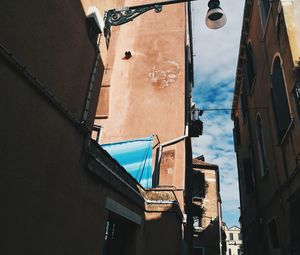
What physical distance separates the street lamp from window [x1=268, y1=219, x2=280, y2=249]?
814 cm

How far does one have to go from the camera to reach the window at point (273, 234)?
10710mm

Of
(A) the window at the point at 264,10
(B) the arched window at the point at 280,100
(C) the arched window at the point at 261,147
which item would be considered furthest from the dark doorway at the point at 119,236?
(A) the window at the point at 264,10

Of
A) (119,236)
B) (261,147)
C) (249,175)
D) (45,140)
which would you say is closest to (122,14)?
(45,140)

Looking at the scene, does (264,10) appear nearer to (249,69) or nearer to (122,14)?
(249,69)

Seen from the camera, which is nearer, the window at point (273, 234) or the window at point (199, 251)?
the window at point (273, 234)

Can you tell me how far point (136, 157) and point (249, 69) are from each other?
8.65 metres

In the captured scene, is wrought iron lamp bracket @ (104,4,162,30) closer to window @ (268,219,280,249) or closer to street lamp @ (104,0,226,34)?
street lamp @ (104,0,226,34)

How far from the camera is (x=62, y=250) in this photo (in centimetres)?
359

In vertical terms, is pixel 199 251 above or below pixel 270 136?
below

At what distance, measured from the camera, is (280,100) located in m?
9.48

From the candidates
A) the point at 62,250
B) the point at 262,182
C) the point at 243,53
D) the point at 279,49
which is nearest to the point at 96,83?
the point at 62,250

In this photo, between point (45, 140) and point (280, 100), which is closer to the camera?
point (45, 140)

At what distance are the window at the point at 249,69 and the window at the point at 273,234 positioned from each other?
6565 mm

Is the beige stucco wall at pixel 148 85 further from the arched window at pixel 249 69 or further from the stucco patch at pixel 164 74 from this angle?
the arched window at pixel 249 69
